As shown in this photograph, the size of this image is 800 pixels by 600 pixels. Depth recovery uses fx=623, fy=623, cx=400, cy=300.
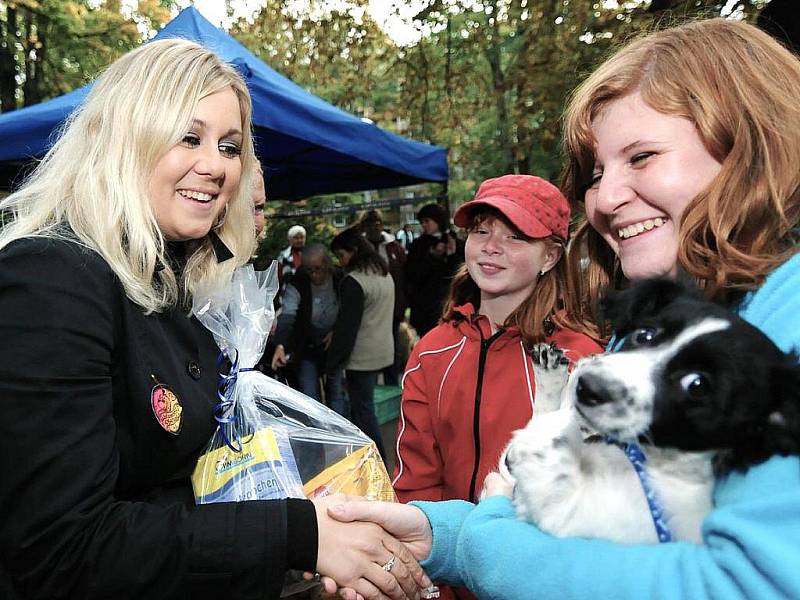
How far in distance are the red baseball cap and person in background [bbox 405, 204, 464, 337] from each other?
6318 millimetres

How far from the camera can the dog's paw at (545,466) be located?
130cm

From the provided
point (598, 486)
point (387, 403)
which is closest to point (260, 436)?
point (598, 486)

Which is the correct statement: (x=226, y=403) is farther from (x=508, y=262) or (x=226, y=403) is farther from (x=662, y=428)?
(x=508, y=262)

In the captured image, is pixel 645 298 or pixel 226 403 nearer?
pixel 645 298

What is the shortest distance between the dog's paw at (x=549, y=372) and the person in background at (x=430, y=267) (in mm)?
6699

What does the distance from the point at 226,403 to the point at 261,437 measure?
0.50ft

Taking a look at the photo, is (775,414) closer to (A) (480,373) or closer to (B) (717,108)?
(B) (717,108)

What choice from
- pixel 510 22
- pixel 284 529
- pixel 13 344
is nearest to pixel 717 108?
pixel 284 529

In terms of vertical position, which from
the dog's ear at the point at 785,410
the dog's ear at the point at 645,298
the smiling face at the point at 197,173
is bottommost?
the dog's ear at the point at 785,410

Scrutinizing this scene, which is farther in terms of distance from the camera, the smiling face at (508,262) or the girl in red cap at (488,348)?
the smiling face at (508,262)

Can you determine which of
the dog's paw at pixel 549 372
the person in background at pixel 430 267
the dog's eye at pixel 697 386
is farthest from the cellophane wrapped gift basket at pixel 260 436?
the person in background at pixel 430 267

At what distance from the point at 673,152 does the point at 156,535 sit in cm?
154

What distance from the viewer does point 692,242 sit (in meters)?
1.43

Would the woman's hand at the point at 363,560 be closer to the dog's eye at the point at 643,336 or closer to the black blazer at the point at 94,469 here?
the black blazer at the point at 94,469
